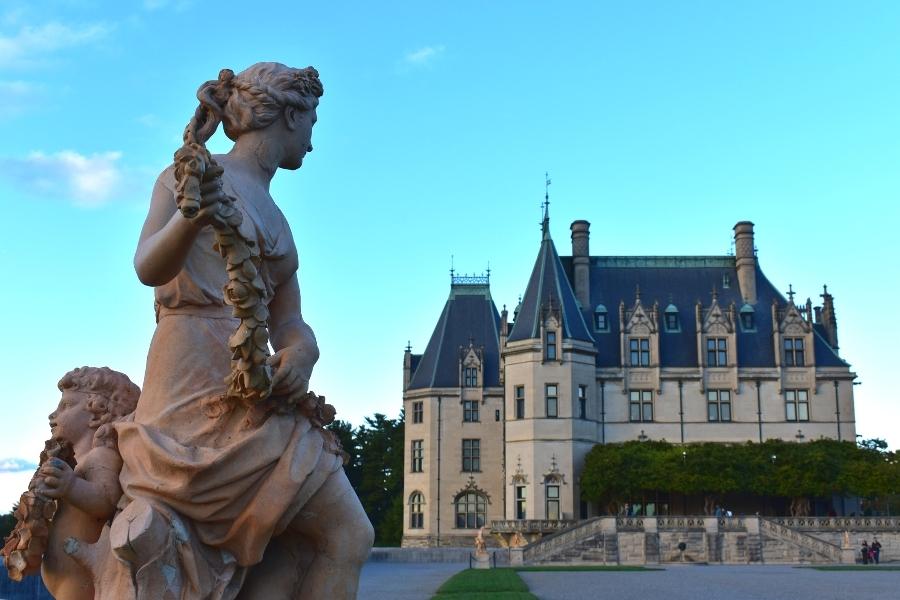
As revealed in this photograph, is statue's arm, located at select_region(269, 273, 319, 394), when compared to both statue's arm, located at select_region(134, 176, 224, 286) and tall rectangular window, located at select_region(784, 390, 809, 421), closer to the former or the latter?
statue's arm, located at select_region(134, 176, 224, 286)

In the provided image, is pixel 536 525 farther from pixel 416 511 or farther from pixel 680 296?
pixel 680 296

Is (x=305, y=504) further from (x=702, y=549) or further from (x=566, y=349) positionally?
(x=566, y=349)

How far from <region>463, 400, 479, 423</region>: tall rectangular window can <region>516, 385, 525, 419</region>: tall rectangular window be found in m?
5.21

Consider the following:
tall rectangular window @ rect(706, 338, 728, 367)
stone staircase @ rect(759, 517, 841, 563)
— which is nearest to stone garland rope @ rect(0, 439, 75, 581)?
stone staircase @ rect(759, 517, 841, 563)

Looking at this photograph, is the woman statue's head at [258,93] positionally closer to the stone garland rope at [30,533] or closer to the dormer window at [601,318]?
the stone garland rope at [30,533]

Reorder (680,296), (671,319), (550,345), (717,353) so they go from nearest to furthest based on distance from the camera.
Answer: (550,345) < (717,353) < (671,319) < (680,296)

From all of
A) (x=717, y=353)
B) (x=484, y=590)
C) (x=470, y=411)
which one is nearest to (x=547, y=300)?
(x=470, y=411)

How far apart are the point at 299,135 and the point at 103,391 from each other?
41.3 inches

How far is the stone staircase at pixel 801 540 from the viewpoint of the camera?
120 ft

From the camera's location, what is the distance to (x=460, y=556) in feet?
136

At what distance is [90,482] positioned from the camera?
2969 mm

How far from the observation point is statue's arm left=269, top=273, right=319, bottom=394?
296 centimetres

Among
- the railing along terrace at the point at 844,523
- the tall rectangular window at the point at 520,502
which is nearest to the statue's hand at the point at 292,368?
the railing along terrace at the point at 844,523

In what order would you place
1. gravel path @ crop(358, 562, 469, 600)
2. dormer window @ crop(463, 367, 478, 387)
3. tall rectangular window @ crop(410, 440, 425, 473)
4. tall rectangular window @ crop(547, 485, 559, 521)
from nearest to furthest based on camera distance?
gravel path @ crop(358, 562, 469, 600) < tall rectangular window @ crop(547, 485, 559, 521) < tall rectangular window @ crop(410, 440, 425, 473) < dormer window @ crop(463, 367, 478, 387)
